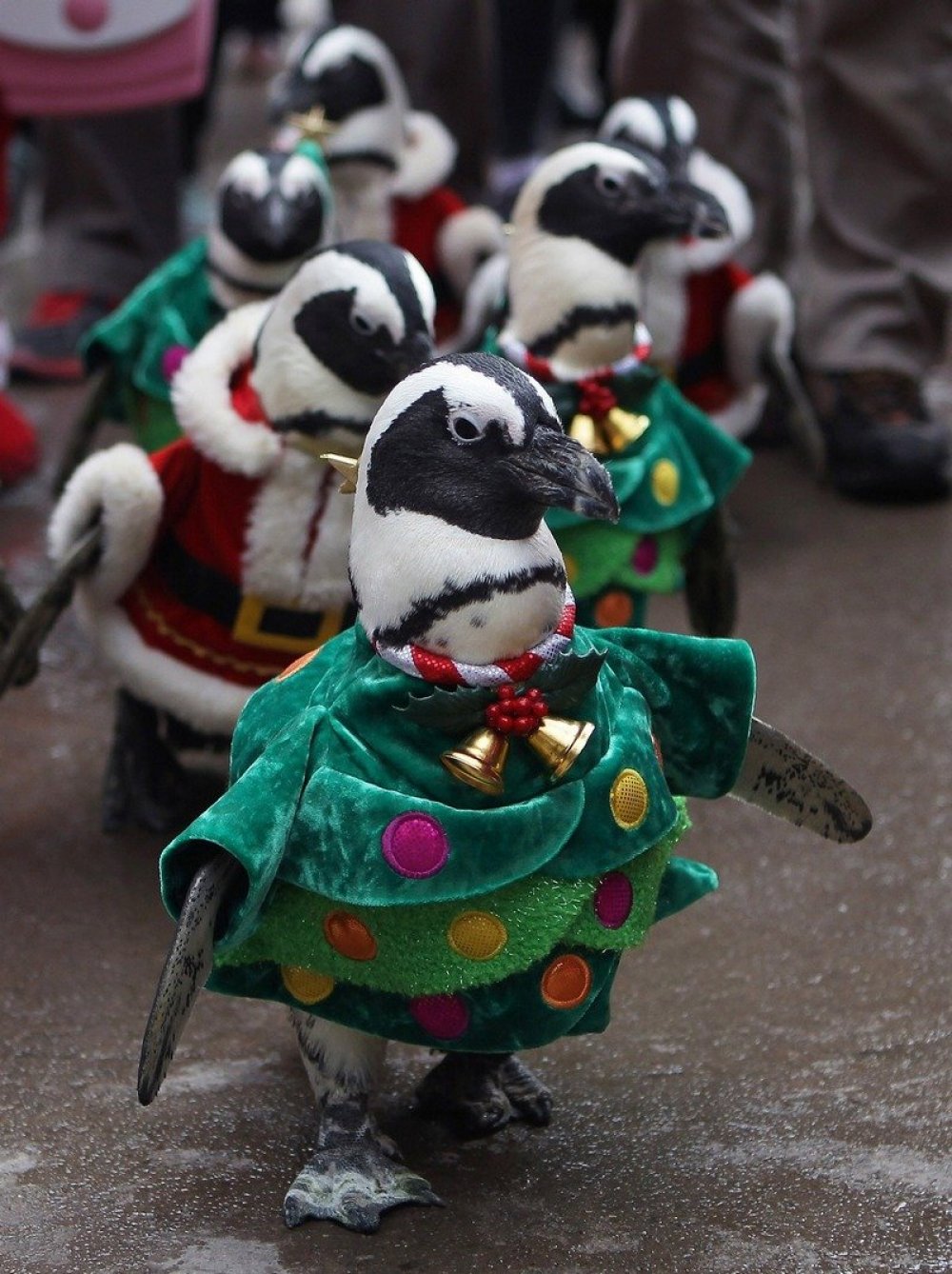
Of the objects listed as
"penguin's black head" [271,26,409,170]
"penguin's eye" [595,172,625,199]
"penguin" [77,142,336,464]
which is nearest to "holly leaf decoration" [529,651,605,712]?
"penguin's eye" [595,172,625,199]

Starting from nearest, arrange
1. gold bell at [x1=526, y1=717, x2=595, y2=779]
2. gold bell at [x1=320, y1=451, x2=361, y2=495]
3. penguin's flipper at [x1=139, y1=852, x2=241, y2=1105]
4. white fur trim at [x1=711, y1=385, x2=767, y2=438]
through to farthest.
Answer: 1. penguin's flipper at [x1=139, y1=852, x2=241, y2=1105]
2. gold bell at [x1=526, y1=717, x2=595, y2=779]
3. gold bell at [x1=320, y1=451, x2=361, y2=495]
4. white fur trim at [x1=711, y1=385, x2=767, y2=438]

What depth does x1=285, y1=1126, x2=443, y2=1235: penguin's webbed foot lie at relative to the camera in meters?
1.92

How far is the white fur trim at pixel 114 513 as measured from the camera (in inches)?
104

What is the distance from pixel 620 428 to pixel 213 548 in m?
0.54

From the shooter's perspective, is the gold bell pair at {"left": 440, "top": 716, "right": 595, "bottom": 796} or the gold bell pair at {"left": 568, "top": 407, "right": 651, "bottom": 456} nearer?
the gold bell pair at {"left": 440, "top": 716, "right": 595, "bottom": 796}

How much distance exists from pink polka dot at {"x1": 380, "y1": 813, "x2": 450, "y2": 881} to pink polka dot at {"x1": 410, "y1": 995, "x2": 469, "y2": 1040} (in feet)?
0.49

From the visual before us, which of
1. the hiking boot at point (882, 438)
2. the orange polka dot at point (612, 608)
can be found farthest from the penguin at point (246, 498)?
the hiking boot at point (882, 438)

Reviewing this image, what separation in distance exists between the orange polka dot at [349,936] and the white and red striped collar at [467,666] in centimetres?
23

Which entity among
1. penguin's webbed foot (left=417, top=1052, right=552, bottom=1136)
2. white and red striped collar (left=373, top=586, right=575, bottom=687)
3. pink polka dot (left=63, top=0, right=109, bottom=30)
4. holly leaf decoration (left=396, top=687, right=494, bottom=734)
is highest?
white and red striped collar (left=373, top=586, right=575, bottom=687)

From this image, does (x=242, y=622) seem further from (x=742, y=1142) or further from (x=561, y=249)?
(x=742, y=1142)

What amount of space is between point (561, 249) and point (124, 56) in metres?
1.58

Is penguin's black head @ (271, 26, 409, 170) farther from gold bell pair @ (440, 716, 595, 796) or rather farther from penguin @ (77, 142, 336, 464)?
gold bell pair @ (440, 716, 595, 796)

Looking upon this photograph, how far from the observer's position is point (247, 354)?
2.72 meters

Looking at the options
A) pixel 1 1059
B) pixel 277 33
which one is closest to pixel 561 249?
pixel 1 1059
